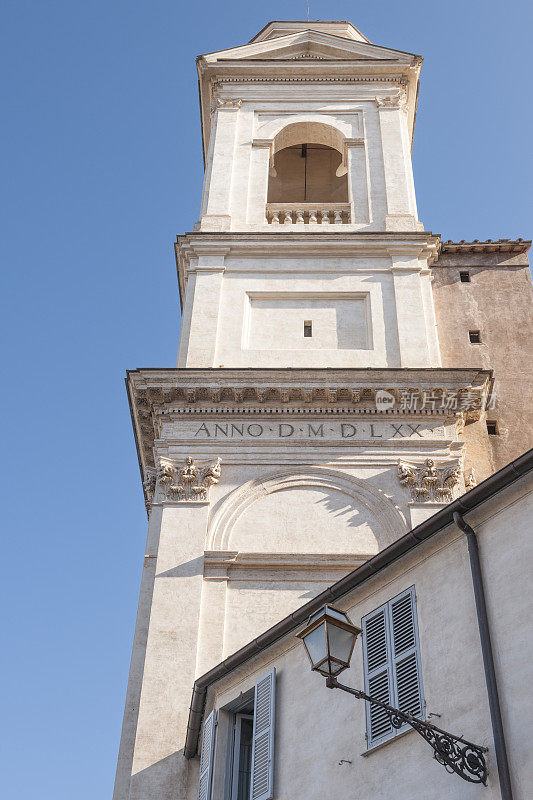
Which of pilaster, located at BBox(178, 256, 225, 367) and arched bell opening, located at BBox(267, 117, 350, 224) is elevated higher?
arched bell opening, located at BBox(267, 117, 350, 224)

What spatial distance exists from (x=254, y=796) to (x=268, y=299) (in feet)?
49.1

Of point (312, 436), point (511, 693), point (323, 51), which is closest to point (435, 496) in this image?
point (312, 436)

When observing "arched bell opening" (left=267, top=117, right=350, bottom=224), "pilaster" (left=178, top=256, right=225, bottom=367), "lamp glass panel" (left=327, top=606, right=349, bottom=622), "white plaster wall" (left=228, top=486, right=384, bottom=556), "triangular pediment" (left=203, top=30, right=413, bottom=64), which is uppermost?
"triangular pediment" (left=203, top=30, right=413, bottom=64)

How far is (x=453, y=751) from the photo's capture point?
9914 millimetres

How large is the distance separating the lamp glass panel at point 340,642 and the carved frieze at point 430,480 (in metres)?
11.3

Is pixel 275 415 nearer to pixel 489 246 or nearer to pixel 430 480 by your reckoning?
pixel 430 480

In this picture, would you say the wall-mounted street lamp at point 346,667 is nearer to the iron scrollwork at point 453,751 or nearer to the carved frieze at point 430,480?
the iron scrollwork at point 453,751

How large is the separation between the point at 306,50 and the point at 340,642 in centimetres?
2747

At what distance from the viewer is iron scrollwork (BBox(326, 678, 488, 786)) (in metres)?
9.76

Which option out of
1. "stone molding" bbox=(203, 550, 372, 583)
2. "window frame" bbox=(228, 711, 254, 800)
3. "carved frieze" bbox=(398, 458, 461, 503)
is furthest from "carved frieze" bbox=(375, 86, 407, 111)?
"window frame" bbox=(228, 711, 254, 800)

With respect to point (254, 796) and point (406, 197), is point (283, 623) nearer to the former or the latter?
point (254, 796)

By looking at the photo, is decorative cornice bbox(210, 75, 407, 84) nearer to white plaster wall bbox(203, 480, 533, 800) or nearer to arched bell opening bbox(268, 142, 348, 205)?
arched bell opening bbox(268, 142, 348, 205)

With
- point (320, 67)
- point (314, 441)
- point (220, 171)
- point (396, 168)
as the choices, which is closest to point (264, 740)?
point (314, 441)

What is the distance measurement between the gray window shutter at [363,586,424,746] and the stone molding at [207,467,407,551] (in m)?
8.16
